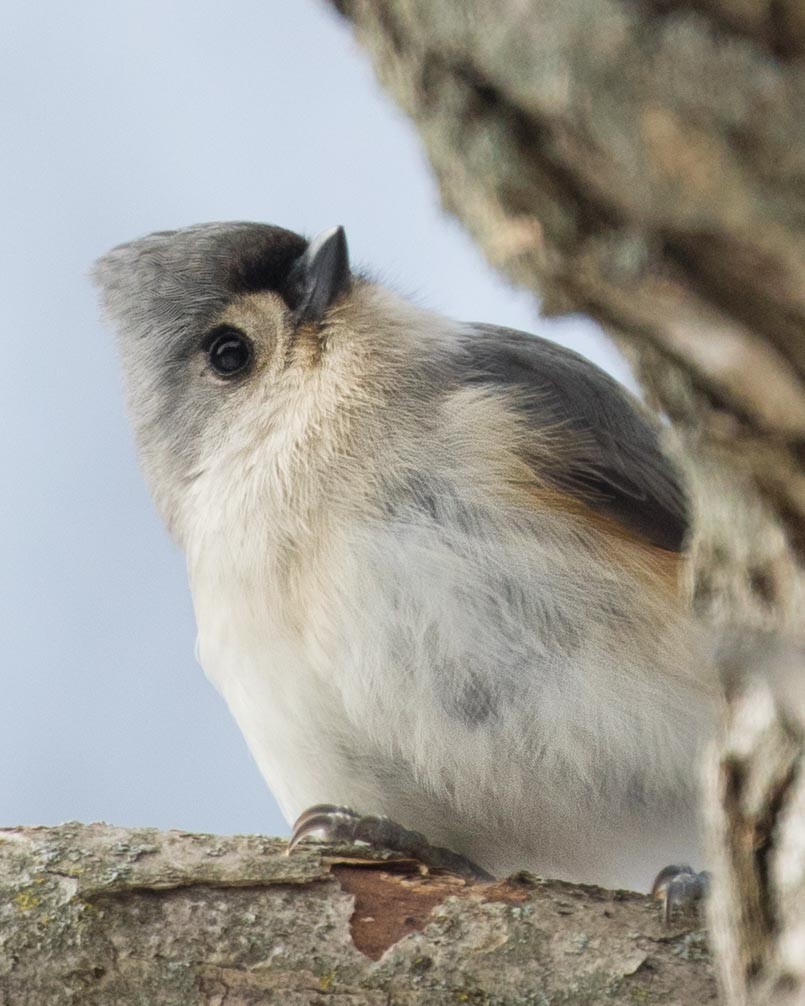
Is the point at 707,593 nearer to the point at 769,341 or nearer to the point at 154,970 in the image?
the point at 769,341

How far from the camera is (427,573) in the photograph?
222 centimetres

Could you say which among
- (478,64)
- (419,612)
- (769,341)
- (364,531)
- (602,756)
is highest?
(364,531)

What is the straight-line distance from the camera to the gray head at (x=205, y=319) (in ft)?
8.77

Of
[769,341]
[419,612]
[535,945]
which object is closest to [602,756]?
[419,612]

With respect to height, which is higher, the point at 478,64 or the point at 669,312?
the point at 478,64

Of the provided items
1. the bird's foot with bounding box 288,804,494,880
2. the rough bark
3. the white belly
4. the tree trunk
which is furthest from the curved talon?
the tree trunk

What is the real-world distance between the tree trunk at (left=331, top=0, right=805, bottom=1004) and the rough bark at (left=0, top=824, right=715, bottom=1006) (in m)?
0.79

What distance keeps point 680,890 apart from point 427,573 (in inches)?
27.3

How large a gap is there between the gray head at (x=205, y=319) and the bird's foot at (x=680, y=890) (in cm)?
129

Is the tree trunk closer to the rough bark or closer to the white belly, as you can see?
the rough bark

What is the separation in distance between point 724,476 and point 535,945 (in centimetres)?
107

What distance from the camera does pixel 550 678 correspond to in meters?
2.22

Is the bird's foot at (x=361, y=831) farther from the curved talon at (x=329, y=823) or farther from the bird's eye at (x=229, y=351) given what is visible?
the bird's eye at (x=229, y=351)

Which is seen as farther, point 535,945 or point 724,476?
point 535,945
